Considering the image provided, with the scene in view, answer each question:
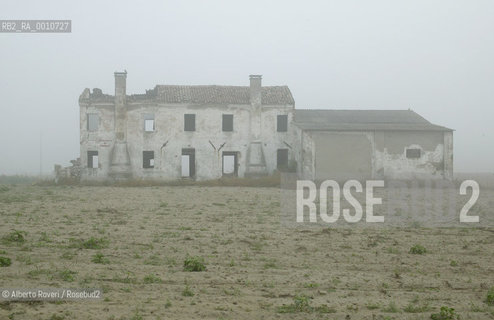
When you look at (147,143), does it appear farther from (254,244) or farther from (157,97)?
(254,244)

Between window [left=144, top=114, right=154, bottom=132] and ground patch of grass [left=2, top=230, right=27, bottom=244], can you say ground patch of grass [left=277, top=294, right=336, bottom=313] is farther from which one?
window [left=144, top=114, right=154, bottom=132]

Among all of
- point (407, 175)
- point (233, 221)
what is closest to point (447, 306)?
point (233, 221)

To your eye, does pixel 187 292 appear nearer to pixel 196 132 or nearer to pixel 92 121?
pixel 196 132

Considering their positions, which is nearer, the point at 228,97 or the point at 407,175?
the point at 407,175

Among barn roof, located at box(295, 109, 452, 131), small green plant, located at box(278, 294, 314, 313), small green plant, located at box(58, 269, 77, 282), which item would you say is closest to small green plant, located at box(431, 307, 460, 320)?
small green plant, located at box(278, 294, 314, 313)

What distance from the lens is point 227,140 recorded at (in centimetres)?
3238

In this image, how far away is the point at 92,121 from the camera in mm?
31781

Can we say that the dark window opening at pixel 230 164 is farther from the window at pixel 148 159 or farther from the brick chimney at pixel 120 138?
the brick chimney at pixel 120 138

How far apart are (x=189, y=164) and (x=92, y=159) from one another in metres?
5.75

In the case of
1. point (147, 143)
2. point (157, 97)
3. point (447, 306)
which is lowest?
point (447, 306)

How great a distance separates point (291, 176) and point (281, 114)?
4.34m

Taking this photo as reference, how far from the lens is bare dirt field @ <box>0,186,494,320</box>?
6414 mm

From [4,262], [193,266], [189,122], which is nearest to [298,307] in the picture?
[193,266]

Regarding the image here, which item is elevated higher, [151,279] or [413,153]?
[413,153]
